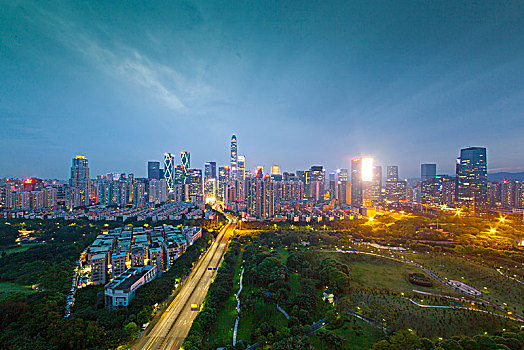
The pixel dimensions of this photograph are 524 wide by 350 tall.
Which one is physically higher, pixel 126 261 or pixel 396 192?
pixel 396 192

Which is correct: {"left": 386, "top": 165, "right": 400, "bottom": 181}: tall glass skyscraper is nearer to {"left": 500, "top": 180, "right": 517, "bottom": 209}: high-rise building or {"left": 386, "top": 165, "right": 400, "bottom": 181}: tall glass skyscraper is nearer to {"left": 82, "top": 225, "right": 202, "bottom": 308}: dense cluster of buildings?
{"left": 500, "top": 180, "right": 517, "bottom": 209}: high-rise building

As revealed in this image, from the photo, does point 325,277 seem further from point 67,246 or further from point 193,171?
point 193,171

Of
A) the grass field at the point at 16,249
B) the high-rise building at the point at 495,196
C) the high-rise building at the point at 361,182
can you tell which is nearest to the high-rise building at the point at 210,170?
the high-rise building at the point at 361,182

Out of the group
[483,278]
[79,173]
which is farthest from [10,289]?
[79,173]

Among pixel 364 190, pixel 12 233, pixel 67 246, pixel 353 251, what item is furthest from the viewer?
pixel 364 190

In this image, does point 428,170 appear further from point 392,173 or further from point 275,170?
point 275,170

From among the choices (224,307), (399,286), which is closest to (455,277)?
(399,286)

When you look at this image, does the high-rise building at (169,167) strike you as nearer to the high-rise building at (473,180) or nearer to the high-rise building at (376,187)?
the high-rise building at (376,187)
